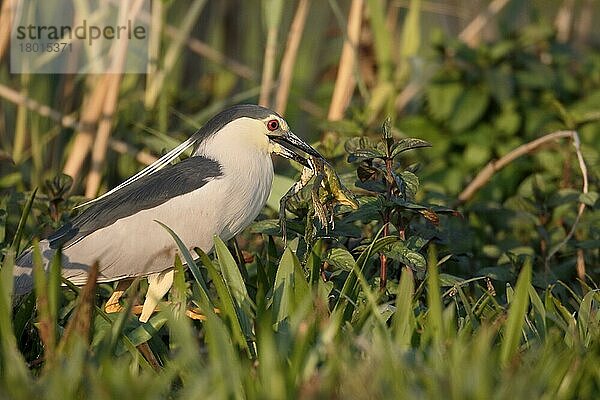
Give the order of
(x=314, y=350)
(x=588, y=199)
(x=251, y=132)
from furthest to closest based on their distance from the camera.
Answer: (x=588, y=199), (x=251, y=132), (x=314, y=350)

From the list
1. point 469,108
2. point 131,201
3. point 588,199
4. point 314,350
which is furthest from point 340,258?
point 469,108

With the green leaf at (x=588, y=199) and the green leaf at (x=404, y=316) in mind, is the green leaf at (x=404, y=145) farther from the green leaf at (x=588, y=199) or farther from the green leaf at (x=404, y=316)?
the green leaf at (x=588, y=199)

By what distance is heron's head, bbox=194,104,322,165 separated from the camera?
339 cm

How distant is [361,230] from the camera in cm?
351

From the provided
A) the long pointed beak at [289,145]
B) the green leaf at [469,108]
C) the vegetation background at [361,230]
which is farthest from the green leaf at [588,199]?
the green leaf at [469,108]

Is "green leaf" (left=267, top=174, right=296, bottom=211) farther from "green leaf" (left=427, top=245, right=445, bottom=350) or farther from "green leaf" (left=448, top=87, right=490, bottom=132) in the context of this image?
"green leaf" (left=448, top=87, right=490, bottom=132)

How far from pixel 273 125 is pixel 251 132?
8cm

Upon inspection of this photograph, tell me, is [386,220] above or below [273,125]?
below

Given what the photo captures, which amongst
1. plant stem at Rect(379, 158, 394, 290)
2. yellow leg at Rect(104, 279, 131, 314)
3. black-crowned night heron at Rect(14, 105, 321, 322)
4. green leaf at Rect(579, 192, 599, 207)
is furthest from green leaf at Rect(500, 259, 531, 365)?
yellow leg at Rect(104, 279, 131, 314)

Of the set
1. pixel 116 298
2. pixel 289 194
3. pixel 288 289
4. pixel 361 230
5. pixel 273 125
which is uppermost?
pixel 273 125

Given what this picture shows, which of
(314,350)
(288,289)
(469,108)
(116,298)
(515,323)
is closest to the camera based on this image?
(314,350)

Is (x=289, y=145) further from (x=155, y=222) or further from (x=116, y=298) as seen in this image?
(x=116, y=298)

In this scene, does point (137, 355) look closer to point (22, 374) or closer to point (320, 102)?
point (22, 374)

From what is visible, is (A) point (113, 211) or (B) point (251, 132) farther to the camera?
(B) point (251, 132)
